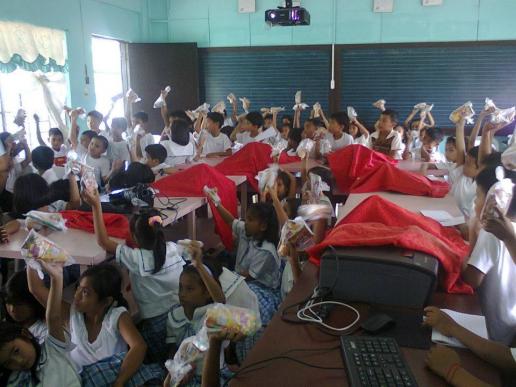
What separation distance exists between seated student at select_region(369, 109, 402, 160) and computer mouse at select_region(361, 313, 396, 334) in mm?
3727

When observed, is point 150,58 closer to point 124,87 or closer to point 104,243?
point 124,87

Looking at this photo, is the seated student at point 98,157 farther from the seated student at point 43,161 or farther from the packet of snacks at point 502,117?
the packet of snacks at point 502,117

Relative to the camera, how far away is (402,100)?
6.68 m

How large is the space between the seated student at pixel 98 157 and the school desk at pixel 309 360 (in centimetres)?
301

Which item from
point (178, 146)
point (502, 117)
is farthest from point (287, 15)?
point (502, 117)

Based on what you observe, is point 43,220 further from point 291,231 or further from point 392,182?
point 392,182

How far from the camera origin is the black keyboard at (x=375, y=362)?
1065 mm

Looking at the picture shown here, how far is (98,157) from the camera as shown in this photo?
13.5 ft

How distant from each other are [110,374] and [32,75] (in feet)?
13.6

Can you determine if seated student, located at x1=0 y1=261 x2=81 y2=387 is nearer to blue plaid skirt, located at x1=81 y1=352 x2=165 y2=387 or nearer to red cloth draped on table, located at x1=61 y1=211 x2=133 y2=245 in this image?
blue plaid skirt, located at x1=81 y1=352 x2=165 y2=387

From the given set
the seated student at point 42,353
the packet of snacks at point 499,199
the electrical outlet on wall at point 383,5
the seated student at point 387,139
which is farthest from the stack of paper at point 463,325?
the electrical outlet on wall at point 383,5

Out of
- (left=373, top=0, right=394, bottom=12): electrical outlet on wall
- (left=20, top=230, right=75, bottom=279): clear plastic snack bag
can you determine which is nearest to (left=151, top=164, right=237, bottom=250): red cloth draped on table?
(left=20, top=230, right=75, bottom=279): clear plastic snack bag

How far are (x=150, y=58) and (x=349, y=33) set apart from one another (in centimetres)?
283

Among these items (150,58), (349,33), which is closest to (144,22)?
(150,58)
